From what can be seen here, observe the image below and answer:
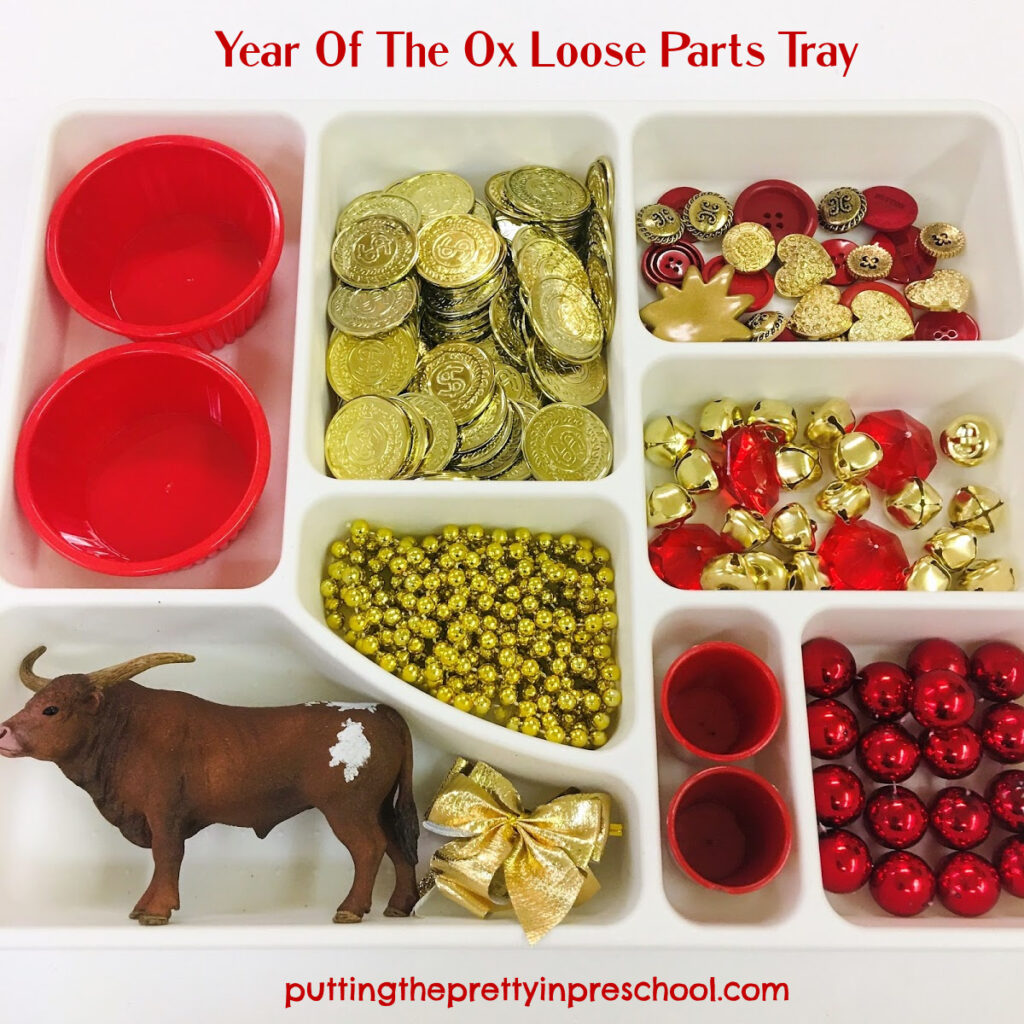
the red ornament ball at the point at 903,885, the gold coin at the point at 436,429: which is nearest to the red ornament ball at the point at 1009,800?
the red ornament ball at the point at 903,885

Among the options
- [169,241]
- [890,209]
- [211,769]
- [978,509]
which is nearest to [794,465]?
[978,509]

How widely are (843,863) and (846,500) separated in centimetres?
48

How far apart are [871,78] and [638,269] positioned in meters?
0.56

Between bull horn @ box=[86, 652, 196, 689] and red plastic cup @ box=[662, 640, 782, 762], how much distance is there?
0.60 metres

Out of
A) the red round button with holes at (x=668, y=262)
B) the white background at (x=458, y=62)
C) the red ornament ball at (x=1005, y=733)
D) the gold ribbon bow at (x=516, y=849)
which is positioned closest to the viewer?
the gold ribbon bow at (x=516, y=849)

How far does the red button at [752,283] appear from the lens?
1.44 meters

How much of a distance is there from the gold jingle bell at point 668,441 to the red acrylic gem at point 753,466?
6 cm

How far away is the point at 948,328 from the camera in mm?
1405

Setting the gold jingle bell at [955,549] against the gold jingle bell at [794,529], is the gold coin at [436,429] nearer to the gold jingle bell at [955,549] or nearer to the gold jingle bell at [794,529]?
the gold jingle bell at [794,529]

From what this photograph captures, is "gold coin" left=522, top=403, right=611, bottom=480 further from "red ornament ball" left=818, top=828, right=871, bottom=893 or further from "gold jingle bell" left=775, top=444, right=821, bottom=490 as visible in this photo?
"red ornament ball" left=818, top=828, right=871, bottom=893

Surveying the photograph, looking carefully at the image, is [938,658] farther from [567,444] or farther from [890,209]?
[890,209]

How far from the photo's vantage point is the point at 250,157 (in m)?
1.47

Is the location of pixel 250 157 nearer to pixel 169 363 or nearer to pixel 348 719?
pixel 169 363

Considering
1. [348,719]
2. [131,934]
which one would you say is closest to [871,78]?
[348,719]
